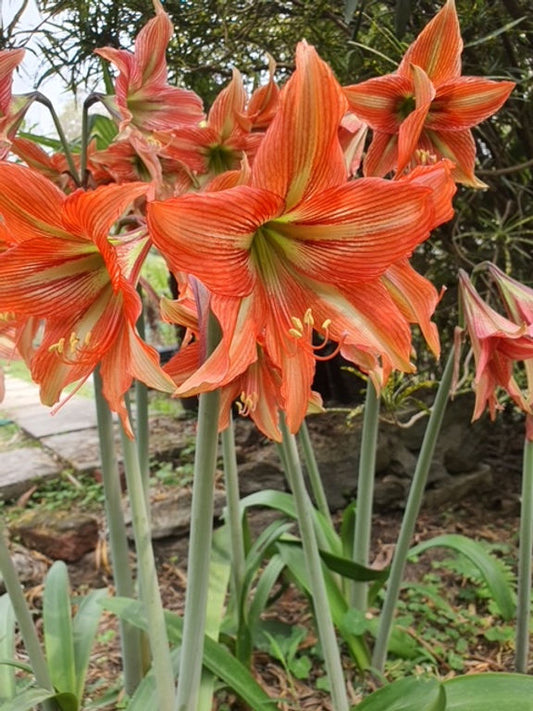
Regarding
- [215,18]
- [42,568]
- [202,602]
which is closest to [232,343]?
[202,602]

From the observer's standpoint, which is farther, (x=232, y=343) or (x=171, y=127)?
(x=171, y=127)

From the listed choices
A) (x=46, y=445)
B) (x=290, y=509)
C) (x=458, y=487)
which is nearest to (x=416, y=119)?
(x=290, y=509)

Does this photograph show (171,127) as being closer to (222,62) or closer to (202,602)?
(222,62)

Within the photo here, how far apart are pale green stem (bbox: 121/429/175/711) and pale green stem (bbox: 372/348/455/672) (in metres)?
0.45

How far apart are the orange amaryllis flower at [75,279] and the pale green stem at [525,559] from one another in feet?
2.55

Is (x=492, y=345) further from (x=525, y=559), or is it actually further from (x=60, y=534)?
(x=60, y=534)

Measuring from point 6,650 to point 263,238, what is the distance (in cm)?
81

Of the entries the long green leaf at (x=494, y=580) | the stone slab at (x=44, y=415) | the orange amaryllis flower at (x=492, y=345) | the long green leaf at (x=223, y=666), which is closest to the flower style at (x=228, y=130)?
the orange amaryllis flower at (x=492, y=345)

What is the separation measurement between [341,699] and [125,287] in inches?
26.0

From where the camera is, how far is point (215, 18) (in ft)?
3.43

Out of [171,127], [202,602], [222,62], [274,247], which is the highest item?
[222,62]

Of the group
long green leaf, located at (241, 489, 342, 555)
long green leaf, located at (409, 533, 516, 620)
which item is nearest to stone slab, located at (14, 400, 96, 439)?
long green leaf, located at (241, 489, 342, 555)

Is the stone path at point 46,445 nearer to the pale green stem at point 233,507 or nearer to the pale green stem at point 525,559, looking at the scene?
the pale green stem at point 233,507

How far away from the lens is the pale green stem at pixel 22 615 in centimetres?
76
